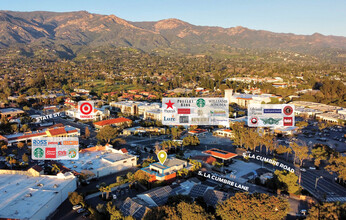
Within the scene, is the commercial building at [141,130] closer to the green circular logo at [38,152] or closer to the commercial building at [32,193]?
the green circular logo at [38,152]

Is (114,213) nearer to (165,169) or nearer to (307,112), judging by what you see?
(165,169)

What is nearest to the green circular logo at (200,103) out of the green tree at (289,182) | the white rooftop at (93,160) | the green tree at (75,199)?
the white rooftop at (93,160)

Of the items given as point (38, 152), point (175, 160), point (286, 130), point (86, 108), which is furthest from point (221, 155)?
point (86, 108)

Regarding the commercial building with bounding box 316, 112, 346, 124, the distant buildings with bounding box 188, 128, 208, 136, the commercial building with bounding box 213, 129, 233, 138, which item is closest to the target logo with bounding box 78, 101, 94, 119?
the distant buildings with bounding box 188, 128, 208, 136

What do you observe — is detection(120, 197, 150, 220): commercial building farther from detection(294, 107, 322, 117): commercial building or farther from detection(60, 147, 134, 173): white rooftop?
detection(294, 107, 322, 117): commercial building

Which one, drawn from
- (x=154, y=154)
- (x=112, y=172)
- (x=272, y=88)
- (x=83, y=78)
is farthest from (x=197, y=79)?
(x=112, y=172)
